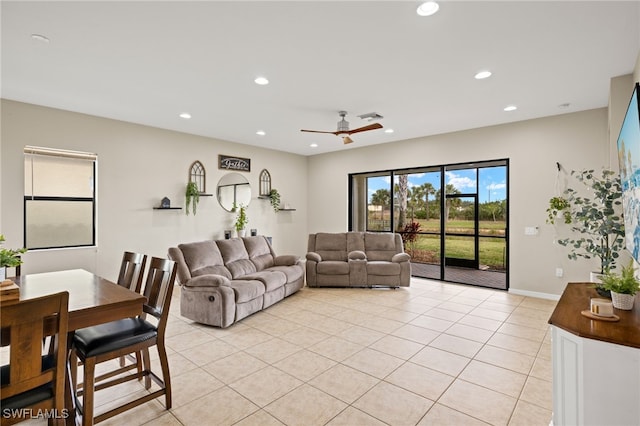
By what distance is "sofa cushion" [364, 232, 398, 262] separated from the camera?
238 inches

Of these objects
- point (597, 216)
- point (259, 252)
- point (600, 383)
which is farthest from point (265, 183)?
point (600, 383)

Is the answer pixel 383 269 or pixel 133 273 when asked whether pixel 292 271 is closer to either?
pixel 383 269

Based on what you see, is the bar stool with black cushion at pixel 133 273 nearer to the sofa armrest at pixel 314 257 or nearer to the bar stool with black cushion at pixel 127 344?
the bar stool with black cushion at pixel 127 344

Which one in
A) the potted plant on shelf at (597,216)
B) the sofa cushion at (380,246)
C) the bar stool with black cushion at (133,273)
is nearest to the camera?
the bar stool with black cushion at (133,273)

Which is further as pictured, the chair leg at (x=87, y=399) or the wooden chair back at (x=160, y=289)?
the wooden chair back at (x=160, y=289)

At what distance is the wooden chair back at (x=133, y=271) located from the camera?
2750mm

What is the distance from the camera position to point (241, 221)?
21.9 ft

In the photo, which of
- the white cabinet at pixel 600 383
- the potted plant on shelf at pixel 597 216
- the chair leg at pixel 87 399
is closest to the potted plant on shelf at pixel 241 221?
the chair leg at pixel 87 399

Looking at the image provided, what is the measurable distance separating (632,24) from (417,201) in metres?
4.47

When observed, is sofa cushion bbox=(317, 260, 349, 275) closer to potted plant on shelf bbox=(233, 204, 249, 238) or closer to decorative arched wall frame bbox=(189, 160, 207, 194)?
potted plant on shelf bbox=(233, 204, 249, 238)

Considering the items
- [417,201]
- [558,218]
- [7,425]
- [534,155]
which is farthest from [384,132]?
[7,425]

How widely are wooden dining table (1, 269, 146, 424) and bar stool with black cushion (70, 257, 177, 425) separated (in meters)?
0.13

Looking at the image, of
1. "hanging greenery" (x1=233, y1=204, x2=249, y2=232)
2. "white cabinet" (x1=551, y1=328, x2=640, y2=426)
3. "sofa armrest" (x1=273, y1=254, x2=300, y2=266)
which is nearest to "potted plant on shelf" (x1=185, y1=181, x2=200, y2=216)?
"hanging greenery" (x1=233, y1=204, x2=249, y2=232)

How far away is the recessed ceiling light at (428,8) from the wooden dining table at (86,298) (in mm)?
2800
